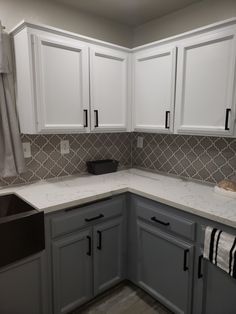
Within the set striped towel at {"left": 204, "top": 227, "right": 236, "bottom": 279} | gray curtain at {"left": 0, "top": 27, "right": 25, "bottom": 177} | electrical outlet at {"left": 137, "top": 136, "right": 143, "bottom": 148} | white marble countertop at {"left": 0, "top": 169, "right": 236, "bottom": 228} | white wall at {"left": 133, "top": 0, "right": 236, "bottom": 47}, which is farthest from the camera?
electrical outlet at {"left": 137, "top": 136, "right": 143, "bottom": 148}

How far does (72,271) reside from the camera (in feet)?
5.43

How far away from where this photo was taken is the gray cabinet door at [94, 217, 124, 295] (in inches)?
70.5

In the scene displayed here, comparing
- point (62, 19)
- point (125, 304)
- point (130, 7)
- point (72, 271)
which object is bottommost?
point (125, 304)

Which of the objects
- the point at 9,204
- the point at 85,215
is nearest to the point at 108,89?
the point at 85,215

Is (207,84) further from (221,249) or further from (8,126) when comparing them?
(8,126)

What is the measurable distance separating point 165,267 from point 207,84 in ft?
4.49

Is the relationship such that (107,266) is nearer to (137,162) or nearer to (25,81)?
(137,162)

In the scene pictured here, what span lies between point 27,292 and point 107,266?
2.19 feet

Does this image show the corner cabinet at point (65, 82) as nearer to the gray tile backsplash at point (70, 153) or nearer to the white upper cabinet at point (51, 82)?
the white upper cabinet at point (51, 82)

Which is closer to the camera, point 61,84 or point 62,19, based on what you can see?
point 61,84

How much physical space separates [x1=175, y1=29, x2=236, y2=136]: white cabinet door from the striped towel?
0.68 m

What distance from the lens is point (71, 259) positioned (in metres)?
1.64

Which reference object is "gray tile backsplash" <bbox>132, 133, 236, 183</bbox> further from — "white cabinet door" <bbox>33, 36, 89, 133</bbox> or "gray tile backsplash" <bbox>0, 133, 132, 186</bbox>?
"white cabinet door" <bbox>33, 36, 89, 133</bbox>

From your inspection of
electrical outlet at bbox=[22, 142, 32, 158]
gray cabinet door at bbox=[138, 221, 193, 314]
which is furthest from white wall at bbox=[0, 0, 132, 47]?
gray cabinet door at bbox=[138, 221, 193, 314]
